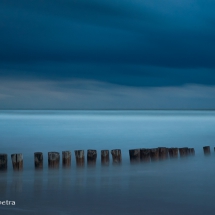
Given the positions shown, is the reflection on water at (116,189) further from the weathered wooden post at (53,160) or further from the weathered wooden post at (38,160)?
the weathered wooden post at (38,160)

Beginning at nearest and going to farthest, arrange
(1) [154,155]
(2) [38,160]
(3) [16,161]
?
(3) [16,161], (2) [38,160], (1) [154,155]

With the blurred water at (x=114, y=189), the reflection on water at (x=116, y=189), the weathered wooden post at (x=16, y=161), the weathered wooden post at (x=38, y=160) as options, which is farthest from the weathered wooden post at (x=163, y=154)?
the weathered wooden post at (x=16, y=161)

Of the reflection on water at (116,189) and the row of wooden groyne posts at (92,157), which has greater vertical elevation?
the row of wooden groyne posts at (92,157)

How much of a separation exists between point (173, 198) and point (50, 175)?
3541 millimetres

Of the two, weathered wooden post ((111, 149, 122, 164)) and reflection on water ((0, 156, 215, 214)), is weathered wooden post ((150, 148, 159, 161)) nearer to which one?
reflection on water ((0, 156, 215, 214))

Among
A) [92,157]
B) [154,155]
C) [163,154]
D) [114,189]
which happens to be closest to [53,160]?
[92,157]

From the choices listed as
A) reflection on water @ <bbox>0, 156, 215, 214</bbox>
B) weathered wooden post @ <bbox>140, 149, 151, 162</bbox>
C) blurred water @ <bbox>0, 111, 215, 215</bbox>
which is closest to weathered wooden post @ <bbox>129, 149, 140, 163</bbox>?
weathered wooden post @ <bbox>140, 149, 151, 162</bbox>

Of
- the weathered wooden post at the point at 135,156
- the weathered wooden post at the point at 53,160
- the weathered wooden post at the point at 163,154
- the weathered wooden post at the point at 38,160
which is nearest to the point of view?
the weathered wooden post at the point at 53,160

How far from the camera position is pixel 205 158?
48.6 ft

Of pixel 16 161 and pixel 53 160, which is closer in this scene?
pixel 16 161

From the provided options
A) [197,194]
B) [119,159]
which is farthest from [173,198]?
[119,159]

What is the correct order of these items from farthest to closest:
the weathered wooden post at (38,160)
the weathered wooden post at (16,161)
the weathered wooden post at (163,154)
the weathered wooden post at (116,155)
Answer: the weathered wooden post at (163,154) → the weathered wooden post at (116,155) → the weathered wooden post at (38,160) → the weathered wooden post at (16,161)

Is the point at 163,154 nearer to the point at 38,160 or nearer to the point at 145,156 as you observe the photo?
the point at 145,156

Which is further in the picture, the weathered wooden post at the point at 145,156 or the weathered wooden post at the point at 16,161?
the weathered wooden post at the point at 145,156
